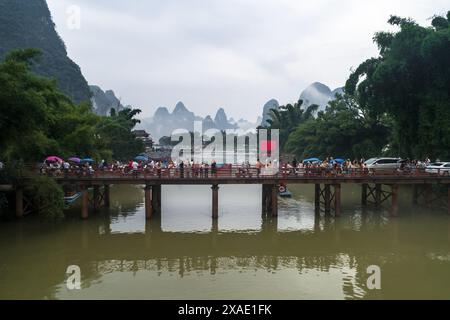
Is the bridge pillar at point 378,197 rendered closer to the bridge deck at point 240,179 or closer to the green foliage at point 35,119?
the bridge deck at point 240,179

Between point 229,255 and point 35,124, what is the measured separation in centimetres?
1255

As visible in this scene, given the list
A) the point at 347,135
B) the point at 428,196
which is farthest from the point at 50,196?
the point at 347,135

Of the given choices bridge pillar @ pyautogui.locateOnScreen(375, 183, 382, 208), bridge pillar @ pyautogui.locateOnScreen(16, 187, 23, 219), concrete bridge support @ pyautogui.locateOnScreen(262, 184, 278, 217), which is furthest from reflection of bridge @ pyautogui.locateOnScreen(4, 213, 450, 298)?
bridge pillar @ pyautogui.locateOnScreen(375, 183, 382, 208)

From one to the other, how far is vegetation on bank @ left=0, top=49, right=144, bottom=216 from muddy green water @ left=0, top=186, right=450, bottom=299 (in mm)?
3527

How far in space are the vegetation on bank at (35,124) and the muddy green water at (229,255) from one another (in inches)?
139

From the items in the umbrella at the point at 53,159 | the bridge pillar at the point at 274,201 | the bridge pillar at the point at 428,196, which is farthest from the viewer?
the bridge pillar at the point at 428,196

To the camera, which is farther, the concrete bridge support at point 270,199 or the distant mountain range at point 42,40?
the distant mountain range at point 42,40

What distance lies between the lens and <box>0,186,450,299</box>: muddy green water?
631 inches

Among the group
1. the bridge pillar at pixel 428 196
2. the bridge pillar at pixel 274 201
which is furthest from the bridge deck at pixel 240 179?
the bridge pillar at pixel 428 196

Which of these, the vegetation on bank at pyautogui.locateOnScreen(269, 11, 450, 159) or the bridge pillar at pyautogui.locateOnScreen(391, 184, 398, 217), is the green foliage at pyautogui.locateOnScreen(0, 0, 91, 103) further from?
the bridge pillar at pyautogui.locateOnScreen(391, 184, 398, 217)

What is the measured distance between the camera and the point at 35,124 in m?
22.5

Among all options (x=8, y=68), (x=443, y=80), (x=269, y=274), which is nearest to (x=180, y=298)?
(x=269, y=274)

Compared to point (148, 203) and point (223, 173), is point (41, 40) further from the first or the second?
point (223, 173)

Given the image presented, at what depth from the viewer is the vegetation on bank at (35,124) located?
21.0 m
